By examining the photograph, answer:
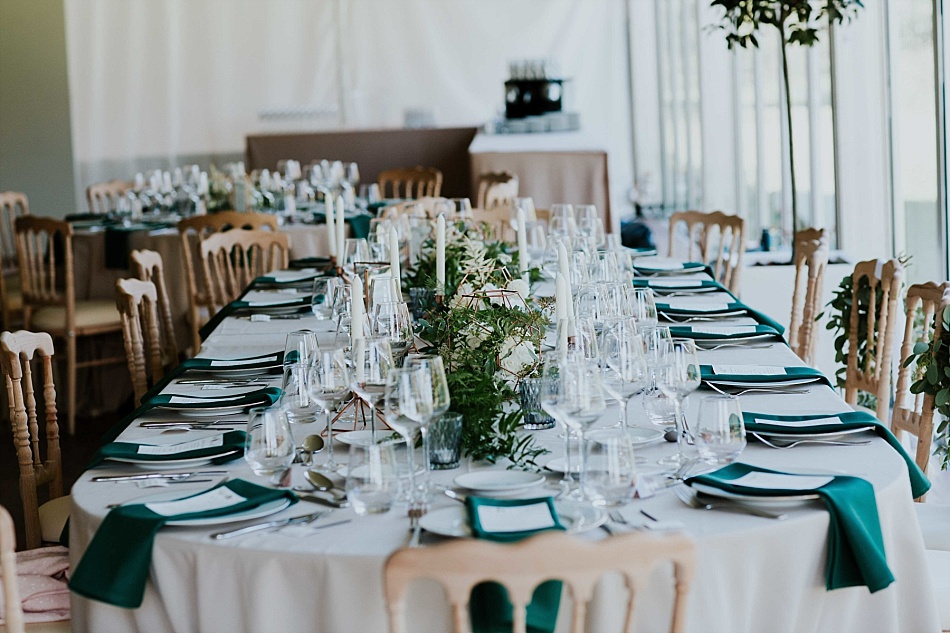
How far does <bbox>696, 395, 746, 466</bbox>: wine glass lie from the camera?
6.13 feet

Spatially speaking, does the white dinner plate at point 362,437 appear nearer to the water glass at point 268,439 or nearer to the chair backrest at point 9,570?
the water glass at point 268,439

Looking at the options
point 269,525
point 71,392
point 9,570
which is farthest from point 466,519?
point 71,392

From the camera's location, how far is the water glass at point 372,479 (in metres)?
1.74

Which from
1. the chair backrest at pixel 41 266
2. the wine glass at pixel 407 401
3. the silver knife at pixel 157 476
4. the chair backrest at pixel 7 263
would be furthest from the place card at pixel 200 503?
the chair backrest at pixel 7 263

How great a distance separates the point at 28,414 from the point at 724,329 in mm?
1900

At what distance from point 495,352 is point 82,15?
10596 millimetres

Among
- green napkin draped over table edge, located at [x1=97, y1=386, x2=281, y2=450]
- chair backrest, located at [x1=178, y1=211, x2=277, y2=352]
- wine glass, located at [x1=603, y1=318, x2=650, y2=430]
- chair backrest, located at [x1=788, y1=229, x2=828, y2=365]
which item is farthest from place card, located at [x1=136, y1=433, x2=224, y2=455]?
chair backrest, located at [x1=178, y1=211, x2=277, y2=352]

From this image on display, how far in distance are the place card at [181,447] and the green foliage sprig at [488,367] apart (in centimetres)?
50

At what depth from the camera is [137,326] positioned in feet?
12.1

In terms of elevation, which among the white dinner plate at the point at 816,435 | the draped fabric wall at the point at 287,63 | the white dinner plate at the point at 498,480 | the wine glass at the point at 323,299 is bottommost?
the white dinner plate at the point at 498,480

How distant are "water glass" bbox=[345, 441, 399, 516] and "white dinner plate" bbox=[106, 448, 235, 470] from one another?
0.47 meters

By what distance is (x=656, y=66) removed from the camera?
37.9ft

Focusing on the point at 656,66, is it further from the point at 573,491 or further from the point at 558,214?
the point at 573,491

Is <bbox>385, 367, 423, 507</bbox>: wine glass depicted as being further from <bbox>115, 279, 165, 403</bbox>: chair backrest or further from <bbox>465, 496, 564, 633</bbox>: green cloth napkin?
<bbox>115, 279, 165, 403</bbox>: chair backrest
